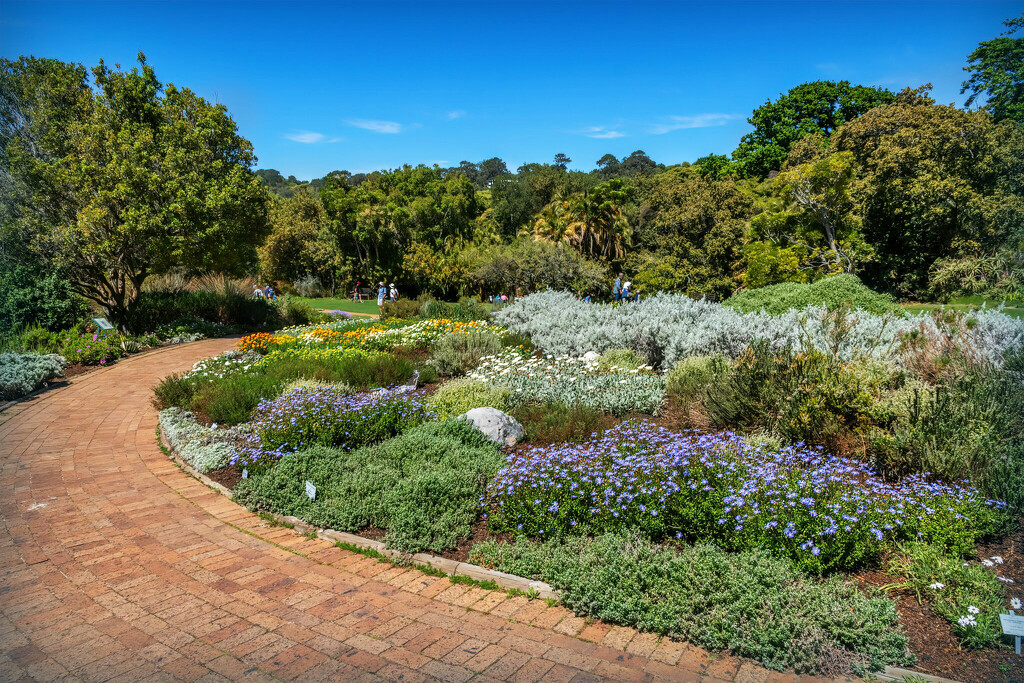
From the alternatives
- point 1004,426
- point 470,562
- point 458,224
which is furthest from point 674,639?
point 458,224

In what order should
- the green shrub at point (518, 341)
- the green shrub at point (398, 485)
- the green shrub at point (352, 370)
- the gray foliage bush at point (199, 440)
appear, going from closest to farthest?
1. the green shrub at point (398, 485)
2. the gray foliage bush at point (199, 440)
3. the green shrub at point (352, 370)
4. the green shrub at point (518, 341)

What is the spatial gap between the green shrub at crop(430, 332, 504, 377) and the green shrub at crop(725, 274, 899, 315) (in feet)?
16.3

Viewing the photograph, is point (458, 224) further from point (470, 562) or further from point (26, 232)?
point (470, 562)

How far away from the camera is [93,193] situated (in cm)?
1399

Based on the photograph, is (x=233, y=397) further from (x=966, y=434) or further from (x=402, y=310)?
(x=402, y=310)

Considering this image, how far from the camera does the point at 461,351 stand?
31.6ft

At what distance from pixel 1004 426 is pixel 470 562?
4346 millimetres

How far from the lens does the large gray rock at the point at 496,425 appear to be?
5906mm

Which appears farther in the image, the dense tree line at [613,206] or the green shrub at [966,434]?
the dense tree line at [613,206]

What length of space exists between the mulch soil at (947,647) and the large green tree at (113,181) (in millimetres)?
16199

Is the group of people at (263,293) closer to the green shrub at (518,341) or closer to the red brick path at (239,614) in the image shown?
the green shrub at (518,341)

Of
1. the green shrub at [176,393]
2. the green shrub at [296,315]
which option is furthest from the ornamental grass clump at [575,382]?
the green shrub at [296,315]

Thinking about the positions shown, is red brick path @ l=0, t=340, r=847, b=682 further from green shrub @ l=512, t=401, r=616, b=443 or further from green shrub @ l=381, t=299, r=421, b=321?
green shrub @ l=381, t=299, r=421, b=321

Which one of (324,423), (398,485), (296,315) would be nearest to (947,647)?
(398,485)
